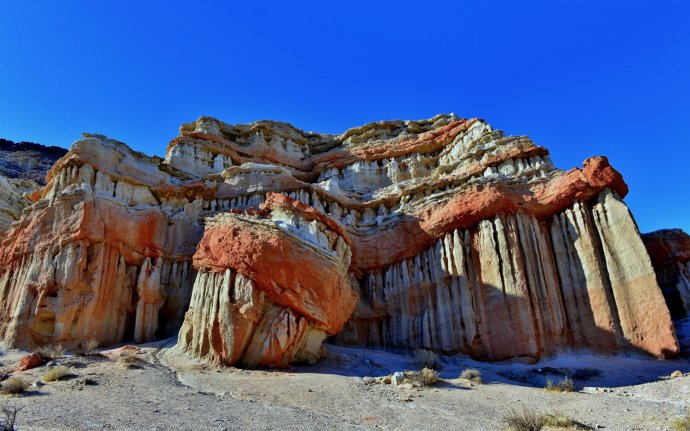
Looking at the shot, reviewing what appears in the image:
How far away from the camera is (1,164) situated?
197ft

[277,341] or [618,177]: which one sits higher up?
[618,177]

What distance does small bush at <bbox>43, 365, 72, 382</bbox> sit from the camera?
13.2 m

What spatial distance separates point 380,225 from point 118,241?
1393 centimetres

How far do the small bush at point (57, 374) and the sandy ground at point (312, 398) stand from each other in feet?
0.95

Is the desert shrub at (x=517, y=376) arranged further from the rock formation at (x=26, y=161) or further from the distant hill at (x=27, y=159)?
the distant hill at (x=27, y=159)

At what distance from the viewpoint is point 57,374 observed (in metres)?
13.4

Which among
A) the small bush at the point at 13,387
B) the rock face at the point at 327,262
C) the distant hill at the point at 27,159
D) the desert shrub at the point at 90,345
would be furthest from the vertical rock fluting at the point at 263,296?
the distant hill at the point at 27,159

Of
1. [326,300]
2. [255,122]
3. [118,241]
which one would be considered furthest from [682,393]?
[255,122]

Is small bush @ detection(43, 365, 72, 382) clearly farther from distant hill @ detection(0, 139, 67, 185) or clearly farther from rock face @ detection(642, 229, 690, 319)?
distant hill @ detection(0, 139, 67, 185)

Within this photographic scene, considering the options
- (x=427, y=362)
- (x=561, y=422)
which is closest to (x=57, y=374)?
(x=427, y=362)

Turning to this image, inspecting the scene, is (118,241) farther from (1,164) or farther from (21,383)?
(1,164)

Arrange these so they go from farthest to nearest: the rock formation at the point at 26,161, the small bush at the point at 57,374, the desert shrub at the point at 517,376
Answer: the rock formation at the point at 26,161 < the desert shrub at the point at 517,376 < the small bush at the point at 57,374

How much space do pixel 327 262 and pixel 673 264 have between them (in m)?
18.8

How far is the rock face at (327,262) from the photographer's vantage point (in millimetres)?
17797
